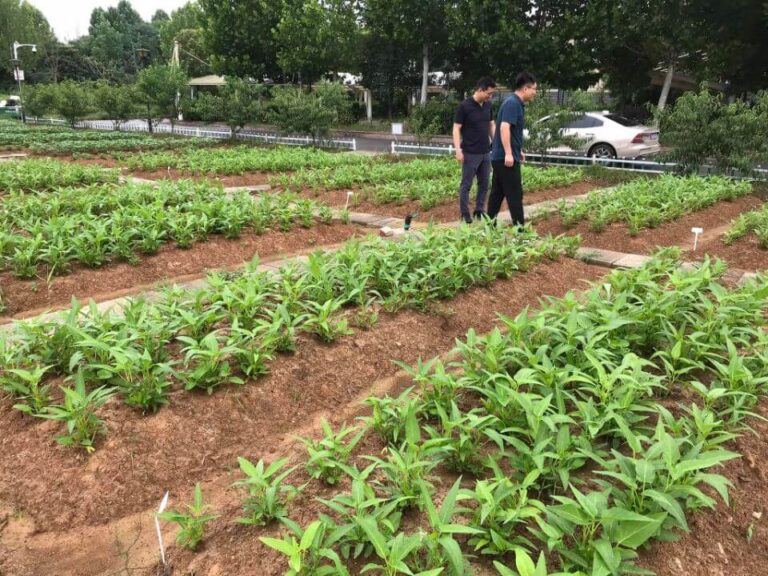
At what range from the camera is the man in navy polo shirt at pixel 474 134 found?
6.50 meters

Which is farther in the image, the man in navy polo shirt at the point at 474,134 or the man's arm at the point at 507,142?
the man in navy polo shirt at the point at 474,134

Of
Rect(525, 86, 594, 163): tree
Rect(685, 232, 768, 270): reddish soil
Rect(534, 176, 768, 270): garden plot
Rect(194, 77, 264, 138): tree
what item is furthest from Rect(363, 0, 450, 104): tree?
Rect(685, 232, 768, 270): reddish soil

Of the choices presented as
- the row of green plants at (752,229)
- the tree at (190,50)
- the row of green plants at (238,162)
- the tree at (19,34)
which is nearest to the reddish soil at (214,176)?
the row of green plants at (238,162)

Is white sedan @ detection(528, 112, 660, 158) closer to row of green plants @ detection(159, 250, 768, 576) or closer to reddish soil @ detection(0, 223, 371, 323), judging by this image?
reddish soil @ detection(0, 223, 371, 323)

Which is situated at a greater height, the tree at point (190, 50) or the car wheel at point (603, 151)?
the tree at point (190, 50)

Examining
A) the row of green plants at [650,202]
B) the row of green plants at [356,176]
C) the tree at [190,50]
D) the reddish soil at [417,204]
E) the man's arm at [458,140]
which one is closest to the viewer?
the man's arm at [458,140]

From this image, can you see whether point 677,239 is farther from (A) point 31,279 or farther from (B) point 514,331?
(A) point 31,279

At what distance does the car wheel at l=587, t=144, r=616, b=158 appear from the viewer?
13781mm

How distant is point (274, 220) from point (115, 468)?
4.36 metres

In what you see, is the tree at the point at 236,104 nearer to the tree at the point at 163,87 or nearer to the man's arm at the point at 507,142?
the tree at the point at 163,87

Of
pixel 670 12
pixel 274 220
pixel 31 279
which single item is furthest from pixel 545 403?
pixel 670 12

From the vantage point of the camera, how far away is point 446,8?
22.1 m

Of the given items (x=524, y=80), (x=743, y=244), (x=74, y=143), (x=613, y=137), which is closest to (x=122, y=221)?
(x=524, y=80)

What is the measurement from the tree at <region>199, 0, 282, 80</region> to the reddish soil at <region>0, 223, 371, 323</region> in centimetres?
2494
